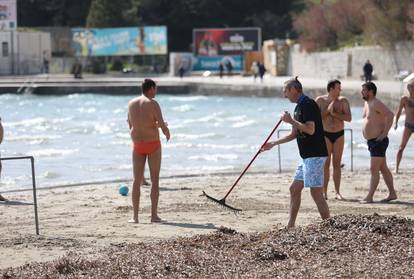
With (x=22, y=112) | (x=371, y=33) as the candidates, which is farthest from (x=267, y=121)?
(x=371, y=33)

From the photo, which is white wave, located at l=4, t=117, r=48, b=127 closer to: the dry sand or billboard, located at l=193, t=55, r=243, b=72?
the dry sand

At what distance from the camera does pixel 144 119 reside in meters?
11.4

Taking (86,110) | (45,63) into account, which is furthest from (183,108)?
(45,63)

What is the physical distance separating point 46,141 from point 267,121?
1040 centimetres

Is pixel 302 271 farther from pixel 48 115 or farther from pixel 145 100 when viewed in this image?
pixel 48 115

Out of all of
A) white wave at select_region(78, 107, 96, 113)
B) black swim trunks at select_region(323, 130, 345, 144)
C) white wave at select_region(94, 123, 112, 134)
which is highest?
black swim trunks at select_region(323, 130, 345, 144)

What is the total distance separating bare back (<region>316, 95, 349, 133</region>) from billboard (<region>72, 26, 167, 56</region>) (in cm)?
6418

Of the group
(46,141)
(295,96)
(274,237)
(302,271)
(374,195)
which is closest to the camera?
(302,271)

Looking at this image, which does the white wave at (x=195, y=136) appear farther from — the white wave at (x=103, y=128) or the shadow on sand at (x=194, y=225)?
the shadow on sand at (x=194, y=225)

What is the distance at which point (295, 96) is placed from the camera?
9938mm

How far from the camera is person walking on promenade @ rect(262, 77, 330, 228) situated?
32.6 ft

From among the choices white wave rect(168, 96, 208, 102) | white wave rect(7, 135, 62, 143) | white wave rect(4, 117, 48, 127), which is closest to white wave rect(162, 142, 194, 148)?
Result: white wave rect(7, 135, 62, 143)

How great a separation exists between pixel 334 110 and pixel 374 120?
1.81ft

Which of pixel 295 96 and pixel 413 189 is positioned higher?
pixel 295 96
